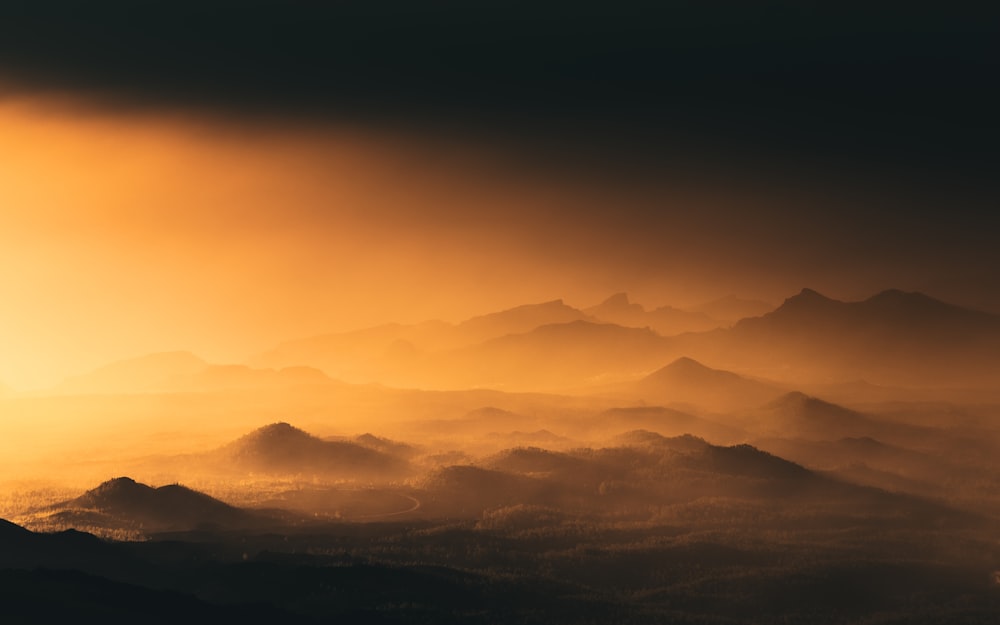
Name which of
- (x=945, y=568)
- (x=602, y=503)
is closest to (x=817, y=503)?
(x=602, y=503)

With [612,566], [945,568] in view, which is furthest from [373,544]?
[945,568]

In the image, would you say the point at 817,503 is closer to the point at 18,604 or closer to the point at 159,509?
the point at 159,509

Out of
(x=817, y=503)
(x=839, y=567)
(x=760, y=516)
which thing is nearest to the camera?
(x=839, y=567)

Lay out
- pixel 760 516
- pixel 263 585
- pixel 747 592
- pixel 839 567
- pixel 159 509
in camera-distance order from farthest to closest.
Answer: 1. pixel 760 516
2. pixel 159 509
3. pixel 839 567
4. pixel 747 592
5. pixel 263 585

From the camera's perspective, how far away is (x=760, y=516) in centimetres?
18525

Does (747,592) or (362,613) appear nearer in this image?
(362,613)

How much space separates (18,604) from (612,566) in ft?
216

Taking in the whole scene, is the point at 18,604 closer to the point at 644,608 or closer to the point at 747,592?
the point at 644,608

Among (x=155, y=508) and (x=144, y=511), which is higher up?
(x=155, y=508)

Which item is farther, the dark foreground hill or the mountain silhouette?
the mountain silhouette

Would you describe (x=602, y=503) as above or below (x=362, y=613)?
above

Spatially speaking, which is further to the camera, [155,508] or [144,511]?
[155,508]

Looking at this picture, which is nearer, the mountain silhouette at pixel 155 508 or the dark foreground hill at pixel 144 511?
the dark foreground hill at pixel 144 511

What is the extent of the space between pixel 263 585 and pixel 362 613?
14.2m
